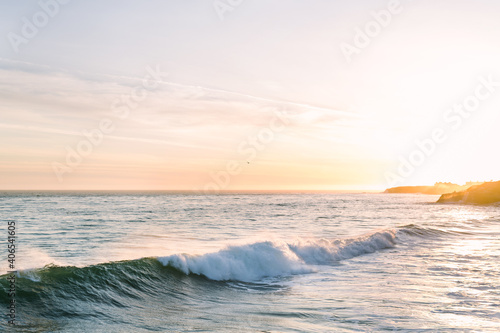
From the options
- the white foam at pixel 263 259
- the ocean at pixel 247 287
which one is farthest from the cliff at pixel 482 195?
the white foam at pixel 263 259

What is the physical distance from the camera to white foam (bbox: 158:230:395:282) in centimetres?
1472

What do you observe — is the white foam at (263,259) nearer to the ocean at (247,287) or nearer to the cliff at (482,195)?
the ocean at (247,287)

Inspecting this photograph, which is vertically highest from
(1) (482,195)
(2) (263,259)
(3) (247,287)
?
(1) (482,195)

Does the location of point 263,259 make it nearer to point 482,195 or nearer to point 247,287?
point 247,287

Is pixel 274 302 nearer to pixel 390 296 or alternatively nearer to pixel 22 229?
pixel 390 296

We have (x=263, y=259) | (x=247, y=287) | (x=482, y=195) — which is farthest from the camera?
(x=482, y=195)

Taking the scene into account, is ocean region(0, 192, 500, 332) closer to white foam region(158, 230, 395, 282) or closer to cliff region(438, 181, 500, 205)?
white foam region(158, 230, 395, 282)

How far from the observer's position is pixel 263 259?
16.5 meters

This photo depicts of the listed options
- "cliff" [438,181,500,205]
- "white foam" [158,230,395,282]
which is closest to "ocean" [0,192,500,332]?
"white foam" [158,230,395,282]

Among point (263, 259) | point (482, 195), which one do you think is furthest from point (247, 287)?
point (482, 195)

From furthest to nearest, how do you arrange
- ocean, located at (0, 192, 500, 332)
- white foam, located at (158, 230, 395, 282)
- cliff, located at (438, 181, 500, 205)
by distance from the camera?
cliff, located at (438, 181, 500, 205), white foam, located at (158, 230, 395, 282), ocean, located at (0, 192, 500, 332)

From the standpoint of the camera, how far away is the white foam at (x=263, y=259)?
1472 cm

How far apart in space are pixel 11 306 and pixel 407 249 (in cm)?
2017

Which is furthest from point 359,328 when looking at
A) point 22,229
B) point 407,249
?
point 22,229
